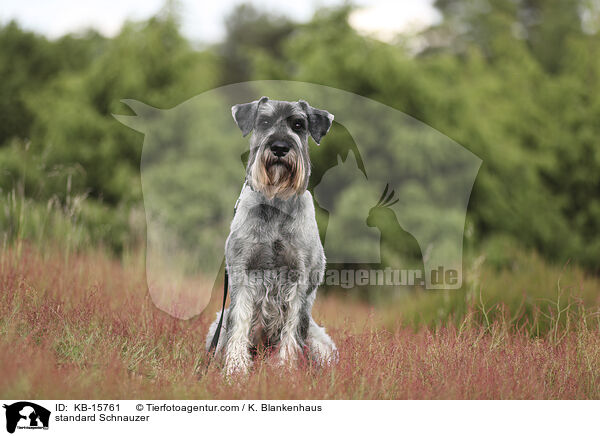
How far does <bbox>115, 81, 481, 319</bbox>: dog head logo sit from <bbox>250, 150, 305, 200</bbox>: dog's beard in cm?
301

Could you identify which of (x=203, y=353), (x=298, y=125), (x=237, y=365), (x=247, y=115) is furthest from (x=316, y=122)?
(x=203, y=353)

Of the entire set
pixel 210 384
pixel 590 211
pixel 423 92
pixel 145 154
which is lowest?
pixel 210 384

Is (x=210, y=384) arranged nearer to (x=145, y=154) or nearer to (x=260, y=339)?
(x=260, y=339)

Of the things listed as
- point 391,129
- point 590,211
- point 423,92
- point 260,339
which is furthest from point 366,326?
point 590,211

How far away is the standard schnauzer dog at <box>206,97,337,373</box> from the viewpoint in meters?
3.39

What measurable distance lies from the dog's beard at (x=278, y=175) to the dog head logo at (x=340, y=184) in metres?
3.01

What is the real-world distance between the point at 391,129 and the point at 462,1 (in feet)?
46.0

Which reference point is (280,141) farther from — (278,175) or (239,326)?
(239,326)

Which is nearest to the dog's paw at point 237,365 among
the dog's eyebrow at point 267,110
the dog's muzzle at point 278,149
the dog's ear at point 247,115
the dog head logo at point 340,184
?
the dog's muzzle at point 278,149

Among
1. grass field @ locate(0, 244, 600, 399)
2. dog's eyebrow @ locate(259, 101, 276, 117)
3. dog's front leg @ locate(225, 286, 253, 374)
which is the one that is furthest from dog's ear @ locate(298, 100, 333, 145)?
grass field @ locate(0, 244, 600, 399)

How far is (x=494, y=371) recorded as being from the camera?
3.28 m

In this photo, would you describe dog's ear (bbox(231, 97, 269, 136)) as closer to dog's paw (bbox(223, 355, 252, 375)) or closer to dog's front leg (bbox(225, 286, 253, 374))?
dog's front leg (bbox(225, 286, 253, 374))

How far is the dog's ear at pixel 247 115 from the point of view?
3.54m
